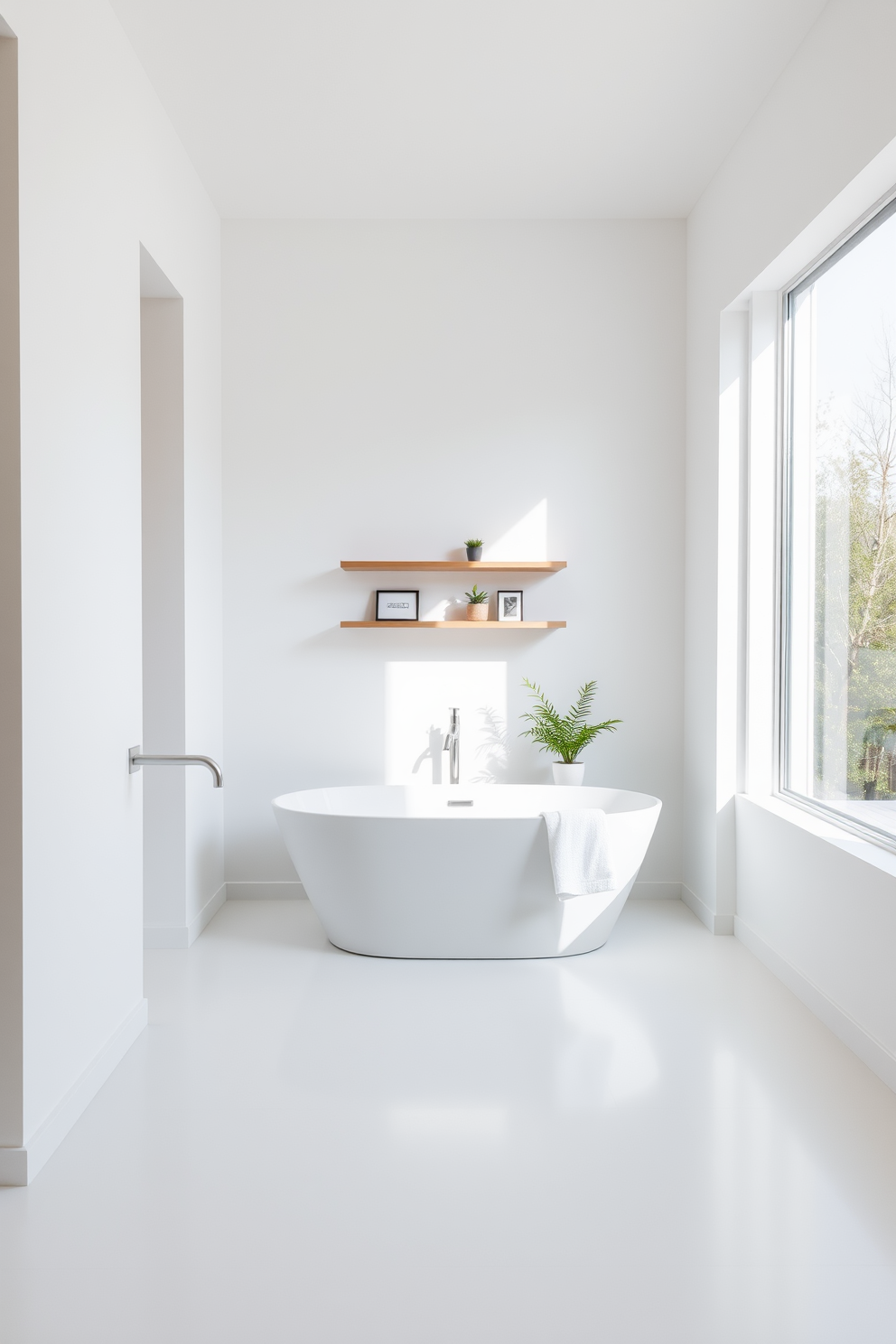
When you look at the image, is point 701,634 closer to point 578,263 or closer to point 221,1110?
point 578,263

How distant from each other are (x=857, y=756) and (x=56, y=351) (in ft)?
8.23

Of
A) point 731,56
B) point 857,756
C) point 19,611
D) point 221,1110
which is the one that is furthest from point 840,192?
point 221,1110

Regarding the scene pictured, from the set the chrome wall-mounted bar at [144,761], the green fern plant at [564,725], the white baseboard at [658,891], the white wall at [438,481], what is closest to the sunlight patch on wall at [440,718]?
the white wall at [438,481]

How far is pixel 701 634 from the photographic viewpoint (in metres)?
4.13

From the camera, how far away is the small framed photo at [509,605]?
4375 millimetres

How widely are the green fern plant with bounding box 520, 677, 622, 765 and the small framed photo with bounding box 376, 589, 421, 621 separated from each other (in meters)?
0.61

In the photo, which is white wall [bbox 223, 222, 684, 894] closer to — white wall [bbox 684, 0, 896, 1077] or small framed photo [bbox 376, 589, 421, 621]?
small framed photo [bbox 376, 589, 421, 621]

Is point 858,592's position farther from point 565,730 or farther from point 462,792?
point 462,792

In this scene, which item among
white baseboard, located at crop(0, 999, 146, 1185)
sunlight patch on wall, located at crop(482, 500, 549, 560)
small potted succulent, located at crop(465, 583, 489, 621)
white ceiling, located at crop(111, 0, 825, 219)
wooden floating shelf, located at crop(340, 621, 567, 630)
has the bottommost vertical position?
white baseboard, located at crop(0, 999, 146, 1185)

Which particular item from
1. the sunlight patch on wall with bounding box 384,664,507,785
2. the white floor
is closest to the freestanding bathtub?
the white floor

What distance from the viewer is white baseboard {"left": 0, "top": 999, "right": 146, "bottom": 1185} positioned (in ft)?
6.90

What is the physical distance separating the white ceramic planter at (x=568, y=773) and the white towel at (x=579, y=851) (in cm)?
82

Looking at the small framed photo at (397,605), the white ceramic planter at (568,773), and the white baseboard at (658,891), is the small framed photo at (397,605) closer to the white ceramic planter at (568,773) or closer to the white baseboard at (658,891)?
the white ceramic planter at (568,773)

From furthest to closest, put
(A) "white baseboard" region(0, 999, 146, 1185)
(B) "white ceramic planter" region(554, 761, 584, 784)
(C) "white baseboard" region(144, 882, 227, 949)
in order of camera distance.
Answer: (B) "white ceramic planter" region(554, 761, 584, 784) → (C) "white baseboard" region(144, 882, 227, 949) → (A) "white baseboard" region(0, 999, 146, 1185)
